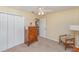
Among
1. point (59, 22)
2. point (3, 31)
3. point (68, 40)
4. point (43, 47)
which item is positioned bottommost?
point (43, 47)

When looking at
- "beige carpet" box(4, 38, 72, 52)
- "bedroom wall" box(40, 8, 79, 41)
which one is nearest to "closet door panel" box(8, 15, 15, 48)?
"beige carpet" box(4, 38, 72, 52)

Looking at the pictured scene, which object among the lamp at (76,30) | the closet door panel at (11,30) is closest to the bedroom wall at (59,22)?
the lamp at (76,30)

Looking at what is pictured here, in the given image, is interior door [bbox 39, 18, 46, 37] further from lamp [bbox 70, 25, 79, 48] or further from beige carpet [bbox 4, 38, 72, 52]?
lamp [bbox 70, 25, 79, 48]

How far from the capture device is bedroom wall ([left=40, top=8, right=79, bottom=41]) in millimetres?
2250

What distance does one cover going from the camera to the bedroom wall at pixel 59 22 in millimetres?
2250

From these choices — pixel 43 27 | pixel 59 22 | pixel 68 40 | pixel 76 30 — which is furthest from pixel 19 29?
pixel 76 30

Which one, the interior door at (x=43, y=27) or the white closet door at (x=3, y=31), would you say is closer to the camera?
the white closet door at (x=3, y=31)

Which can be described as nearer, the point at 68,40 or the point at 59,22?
the point at 68,40

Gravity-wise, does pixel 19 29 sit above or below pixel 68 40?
above

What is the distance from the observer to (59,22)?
8.11 feet

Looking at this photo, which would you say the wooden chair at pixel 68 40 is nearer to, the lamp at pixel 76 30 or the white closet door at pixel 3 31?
the lamp at pixel 76 30

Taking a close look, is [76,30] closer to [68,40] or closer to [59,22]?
[68,40]
